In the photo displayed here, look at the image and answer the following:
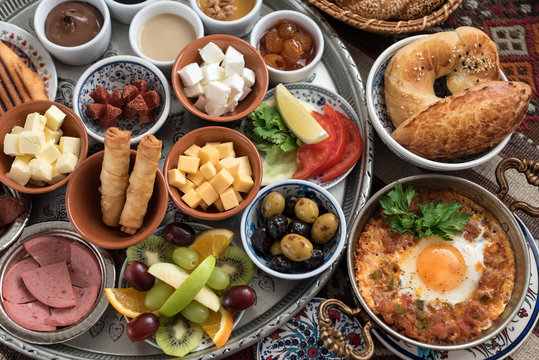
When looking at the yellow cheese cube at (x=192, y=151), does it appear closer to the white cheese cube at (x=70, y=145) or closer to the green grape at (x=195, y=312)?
the white cheese cube at (x=70, y=145)

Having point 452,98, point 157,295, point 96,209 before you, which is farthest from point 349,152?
point 96,209

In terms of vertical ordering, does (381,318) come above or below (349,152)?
below

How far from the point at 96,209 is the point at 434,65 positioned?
70.4 inches

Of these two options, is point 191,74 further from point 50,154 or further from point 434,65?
point 434,65

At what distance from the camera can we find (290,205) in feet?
7.63

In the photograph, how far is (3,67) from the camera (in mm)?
2355

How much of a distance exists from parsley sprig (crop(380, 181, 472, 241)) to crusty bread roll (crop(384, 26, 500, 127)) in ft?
1.34

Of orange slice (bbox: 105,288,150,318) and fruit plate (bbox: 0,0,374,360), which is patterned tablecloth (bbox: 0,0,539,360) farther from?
orange slice (bbox: 105,288,150,318)

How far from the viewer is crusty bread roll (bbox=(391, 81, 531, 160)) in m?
2.27

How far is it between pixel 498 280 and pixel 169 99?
1.79m

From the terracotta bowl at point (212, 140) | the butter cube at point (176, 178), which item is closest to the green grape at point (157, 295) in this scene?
the terracotta bowl at point (212, 140)

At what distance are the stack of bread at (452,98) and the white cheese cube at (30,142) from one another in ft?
5.35

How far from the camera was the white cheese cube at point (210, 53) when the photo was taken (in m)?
2.40

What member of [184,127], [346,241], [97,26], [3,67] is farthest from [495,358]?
[3,67]
